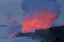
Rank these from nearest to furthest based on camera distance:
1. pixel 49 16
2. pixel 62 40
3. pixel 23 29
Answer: pixel 62 40 → pixel 49 16 → pixel 23 29

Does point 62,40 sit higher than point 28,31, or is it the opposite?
point 28,31

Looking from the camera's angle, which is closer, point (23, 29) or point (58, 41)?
point (58, 41)

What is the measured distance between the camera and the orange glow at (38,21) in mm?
86062

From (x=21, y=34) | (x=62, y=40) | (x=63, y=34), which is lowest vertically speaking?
(x=62, y=40)

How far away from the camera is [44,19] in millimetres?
86625

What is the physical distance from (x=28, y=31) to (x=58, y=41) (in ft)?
167

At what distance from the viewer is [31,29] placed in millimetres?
89500

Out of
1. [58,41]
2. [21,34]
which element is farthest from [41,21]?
[58,41]

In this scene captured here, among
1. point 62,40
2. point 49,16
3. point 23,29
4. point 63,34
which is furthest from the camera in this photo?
point 23,29

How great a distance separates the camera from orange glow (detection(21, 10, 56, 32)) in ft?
282

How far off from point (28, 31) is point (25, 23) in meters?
4.13

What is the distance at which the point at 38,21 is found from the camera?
88312 mm

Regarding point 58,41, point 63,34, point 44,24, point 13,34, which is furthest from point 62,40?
point 13,34

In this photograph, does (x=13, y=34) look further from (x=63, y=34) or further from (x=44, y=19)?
(x=63, y=34)
